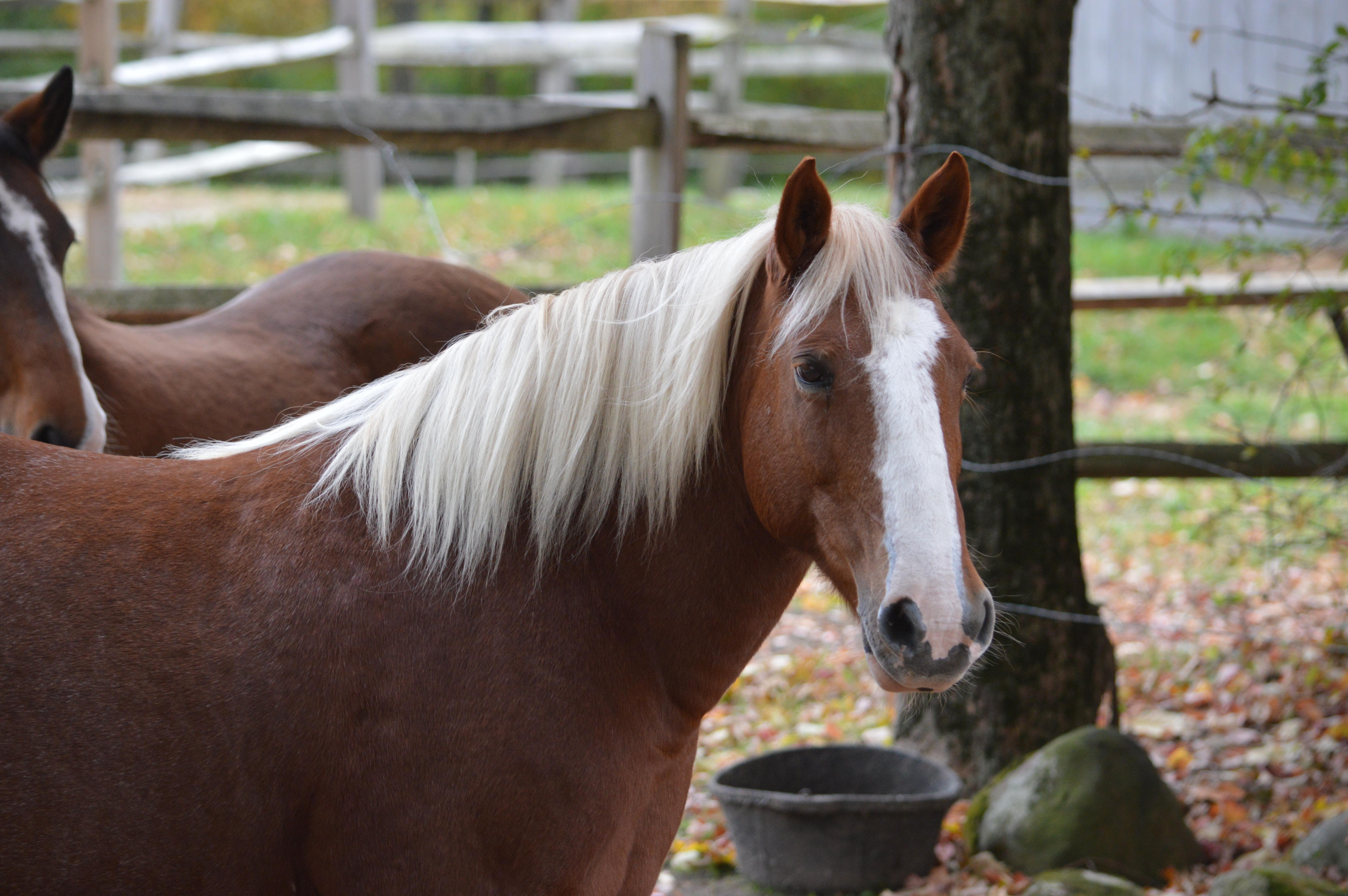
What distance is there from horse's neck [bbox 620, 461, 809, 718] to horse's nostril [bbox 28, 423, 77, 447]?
4.79 feet

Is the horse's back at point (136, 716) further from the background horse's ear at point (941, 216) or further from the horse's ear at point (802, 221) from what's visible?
the background horse's ear at point (941, 216)

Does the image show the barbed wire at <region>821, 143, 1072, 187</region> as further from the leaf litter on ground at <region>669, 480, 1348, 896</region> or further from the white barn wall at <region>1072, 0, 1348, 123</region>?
the white barn wall at <region>1072, 0, 1348, 123</region>

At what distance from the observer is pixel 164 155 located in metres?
12.7

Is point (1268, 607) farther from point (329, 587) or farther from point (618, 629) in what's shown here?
point (329, 587)

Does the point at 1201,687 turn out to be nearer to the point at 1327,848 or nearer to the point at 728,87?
the point at 1327,848

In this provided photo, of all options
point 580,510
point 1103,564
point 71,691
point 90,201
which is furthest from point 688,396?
point 1103,564

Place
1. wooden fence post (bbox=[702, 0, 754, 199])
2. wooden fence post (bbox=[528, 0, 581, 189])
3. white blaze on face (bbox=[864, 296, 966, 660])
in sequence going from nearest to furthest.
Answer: white blaze on face (bbox=[864, 296, 966, 660]), wooden fence post (bbox=[702, 0, 754, 199]), wooden fence post (bbox=[528, 0, 581, 189])

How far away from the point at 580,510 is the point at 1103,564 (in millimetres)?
5073

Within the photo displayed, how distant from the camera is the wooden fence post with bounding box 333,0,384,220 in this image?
9.14 meters

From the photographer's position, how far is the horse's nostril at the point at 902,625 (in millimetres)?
1572

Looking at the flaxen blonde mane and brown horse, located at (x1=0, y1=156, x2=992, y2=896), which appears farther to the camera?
the flaxen blonde mane

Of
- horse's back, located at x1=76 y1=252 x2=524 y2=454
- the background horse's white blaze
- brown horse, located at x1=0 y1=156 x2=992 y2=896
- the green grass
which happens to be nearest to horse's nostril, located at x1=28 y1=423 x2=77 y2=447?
horse's back, located at x1=76 y1=252 x2=524 y2=454

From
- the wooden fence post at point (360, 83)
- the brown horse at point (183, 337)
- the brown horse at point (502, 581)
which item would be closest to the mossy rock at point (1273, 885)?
the brown horse at point (502, 581)

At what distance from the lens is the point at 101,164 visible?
4.96 metres
